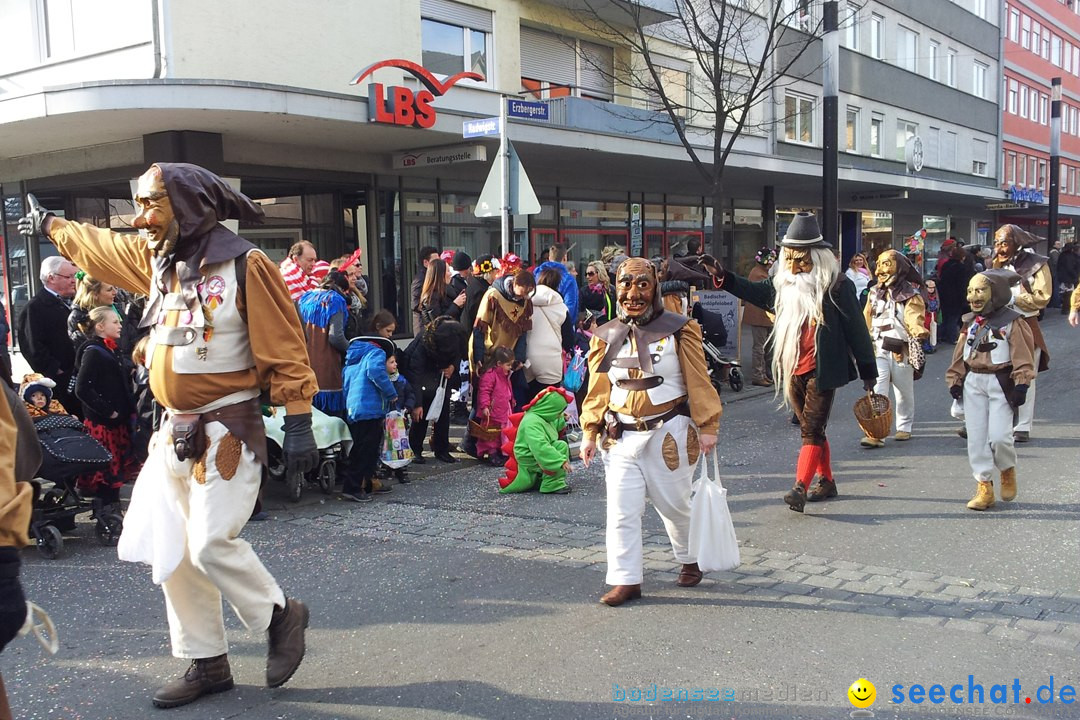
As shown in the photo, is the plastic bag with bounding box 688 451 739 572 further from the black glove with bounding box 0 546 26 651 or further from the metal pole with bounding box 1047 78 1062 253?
the metal pole with bounding box 1047 78 1062 253

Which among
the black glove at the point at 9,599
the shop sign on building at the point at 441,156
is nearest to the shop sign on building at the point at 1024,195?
the shop sign on building at the point at 441,156

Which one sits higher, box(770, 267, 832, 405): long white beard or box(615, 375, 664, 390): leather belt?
box(770, 267, 832, 405): long white beard

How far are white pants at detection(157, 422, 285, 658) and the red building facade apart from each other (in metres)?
36.1

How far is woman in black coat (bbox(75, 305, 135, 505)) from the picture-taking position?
644 centimetres

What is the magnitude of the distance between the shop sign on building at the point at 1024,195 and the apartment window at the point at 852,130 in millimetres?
8264

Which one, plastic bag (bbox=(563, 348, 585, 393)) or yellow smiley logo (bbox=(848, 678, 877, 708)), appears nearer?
yellow smiley logo (bbox=(848, 678, 877, 708))

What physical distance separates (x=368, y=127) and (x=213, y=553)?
961 centimetres

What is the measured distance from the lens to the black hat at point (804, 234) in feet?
22.6

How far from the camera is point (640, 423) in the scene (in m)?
5.03

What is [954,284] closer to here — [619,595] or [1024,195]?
[619,595]

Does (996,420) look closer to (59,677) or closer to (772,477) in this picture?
(772,477)

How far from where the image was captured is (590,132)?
50.9 feet

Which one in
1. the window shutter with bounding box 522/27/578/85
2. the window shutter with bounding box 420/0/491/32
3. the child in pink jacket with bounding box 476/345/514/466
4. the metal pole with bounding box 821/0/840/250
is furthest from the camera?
the window shutter with bounding box 522/27/578/85

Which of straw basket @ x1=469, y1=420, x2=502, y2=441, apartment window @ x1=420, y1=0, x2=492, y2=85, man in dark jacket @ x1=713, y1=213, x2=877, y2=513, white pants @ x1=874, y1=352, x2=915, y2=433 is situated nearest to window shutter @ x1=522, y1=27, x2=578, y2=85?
apartment window @ x1=420, y1=0, x2=492, y2=85
